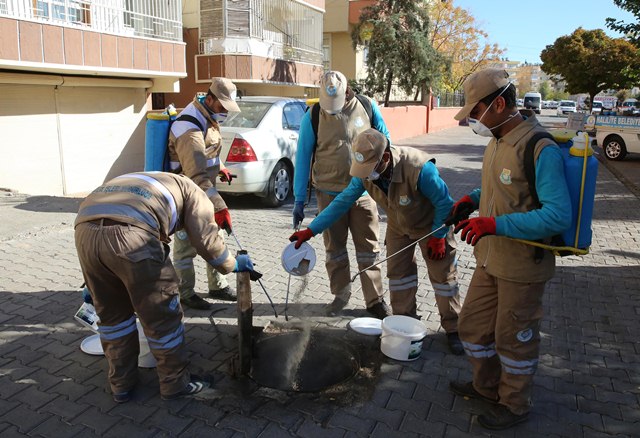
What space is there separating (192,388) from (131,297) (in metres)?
0.73

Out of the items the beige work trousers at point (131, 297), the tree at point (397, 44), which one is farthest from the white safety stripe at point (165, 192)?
the tree at point (397, 44)

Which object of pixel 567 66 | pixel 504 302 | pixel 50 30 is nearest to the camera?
pixel 504 302

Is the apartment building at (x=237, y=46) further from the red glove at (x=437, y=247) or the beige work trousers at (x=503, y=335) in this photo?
the beige work trousers at (x=503, y=335)

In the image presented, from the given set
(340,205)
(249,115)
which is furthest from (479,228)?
(249,115)

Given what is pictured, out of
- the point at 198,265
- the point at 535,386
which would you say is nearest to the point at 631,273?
the point at 535,386

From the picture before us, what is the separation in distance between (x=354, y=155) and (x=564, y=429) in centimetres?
202

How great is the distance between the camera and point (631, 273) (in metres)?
5.97

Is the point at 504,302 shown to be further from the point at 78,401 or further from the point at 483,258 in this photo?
the point at 78,401

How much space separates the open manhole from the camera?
3604 millimetres

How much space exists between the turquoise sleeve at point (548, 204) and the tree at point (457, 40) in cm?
3065

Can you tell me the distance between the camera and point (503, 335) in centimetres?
298

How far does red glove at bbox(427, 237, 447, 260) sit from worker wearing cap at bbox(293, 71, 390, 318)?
748 millimetres

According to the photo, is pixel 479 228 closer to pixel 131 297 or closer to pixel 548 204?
pixel 548 204

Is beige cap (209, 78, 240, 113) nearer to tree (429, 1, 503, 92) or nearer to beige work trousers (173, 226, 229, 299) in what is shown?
beige work trousers (173, 226, 229, 299)
